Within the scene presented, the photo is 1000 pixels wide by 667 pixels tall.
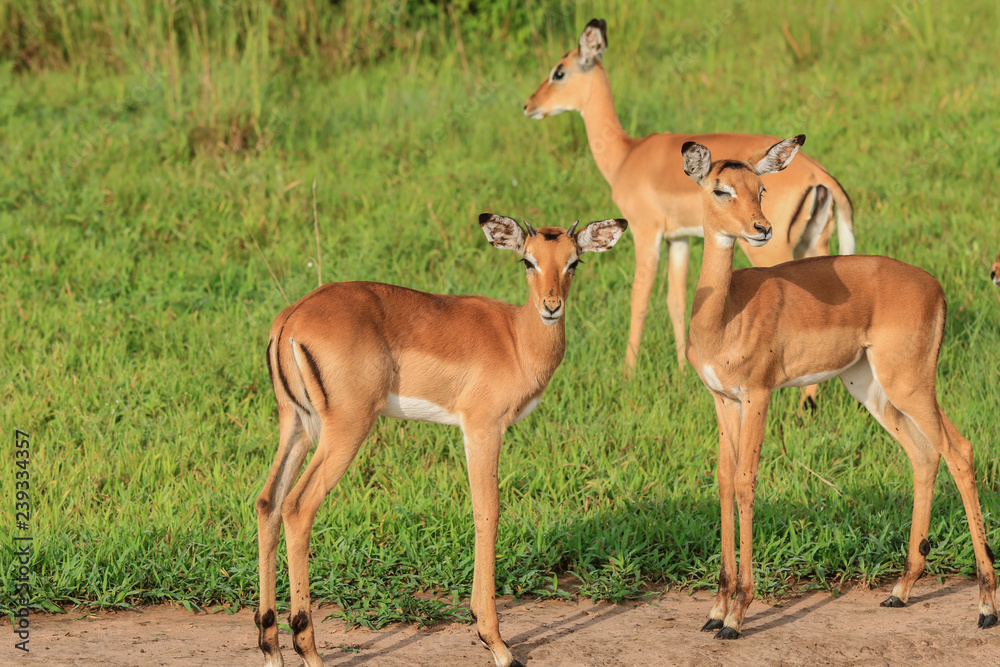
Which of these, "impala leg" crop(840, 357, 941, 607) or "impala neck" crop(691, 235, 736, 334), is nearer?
"impala neck" crop(691, 235, 736, 334)

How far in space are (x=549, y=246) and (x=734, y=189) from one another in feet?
2.43

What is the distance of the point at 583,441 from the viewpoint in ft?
18.3

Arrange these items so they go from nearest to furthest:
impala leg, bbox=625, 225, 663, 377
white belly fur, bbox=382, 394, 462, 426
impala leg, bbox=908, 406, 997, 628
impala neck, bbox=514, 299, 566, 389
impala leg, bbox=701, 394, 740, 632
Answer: white belly fur, bbox=382, 394, 462, 426, impala neck, bbox=514, 299, 566, 389, impala leg, bbox=701, 394, 740, 632, impala leg, bbox=908, 406, 997, 628, impala leg, bbox=625, 225, 663, 377

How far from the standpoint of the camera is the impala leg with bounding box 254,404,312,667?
386cm

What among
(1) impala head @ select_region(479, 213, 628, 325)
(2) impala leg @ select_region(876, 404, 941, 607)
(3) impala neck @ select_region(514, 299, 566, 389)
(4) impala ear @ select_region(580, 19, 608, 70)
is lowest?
(2) impala leg @ select_region(876, 404, 941, 607)

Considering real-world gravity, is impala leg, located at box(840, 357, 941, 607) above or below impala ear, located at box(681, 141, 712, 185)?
below

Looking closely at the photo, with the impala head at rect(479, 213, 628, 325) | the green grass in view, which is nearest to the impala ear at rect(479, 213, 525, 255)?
the impala head at rect(479, 213, 628, 325)

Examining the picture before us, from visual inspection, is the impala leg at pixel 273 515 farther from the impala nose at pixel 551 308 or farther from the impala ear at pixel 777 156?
the impala ear at pixel 777 156

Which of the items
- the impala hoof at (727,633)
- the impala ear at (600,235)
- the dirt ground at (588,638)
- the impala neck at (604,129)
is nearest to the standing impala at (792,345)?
the impala hoof at (727,633)

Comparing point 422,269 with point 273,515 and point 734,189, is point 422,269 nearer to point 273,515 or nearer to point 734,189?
point 734,189

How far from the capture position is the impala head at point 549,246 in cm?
393

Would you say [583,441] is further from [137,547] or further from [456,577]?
[137,547]

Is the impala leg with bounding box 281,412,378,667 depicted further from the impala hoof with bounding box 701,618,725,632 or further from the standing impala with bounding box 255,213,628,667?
the impala hoof with bounding box 701,618,725,632

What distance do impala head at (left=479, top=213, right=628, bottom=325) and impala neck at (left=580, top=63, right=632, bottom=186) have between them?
10.6ft
